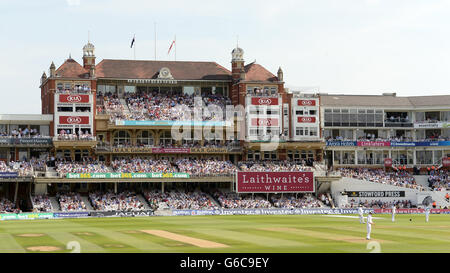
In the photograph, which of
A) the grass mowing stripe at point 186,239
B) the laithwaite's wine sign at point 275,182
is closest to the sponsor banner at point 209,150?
the laithwaite's wine sign at point 275,182

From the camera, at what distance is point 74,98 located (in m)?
64.6

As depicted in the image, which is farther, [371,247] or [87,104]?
[87,104]

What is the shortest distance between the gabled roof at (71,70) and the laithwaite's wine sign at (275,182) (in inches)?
785

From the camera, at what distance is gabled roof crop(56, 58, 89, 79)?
66.3 metres

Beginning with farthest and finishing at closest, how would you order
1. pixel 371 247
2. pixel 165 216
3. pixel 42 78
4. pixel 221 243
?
Answer: pixel 42 78, pixel 165 216, pixel 221 243, pixel 371 247

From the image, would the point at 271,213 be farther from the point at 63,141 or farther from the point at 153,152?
the point at 63,141

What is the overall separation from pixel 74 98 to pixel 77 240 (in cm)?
3585

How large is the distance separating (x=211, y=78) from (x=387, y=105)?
21120 mm

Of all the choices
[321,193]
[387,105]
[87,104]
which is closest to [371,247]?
[321,193]

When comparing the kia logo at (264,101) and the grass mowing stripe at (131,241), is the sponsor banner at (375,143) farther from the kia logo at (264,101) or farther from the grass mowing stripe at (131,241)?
the grass mowing stripe at (131,241)

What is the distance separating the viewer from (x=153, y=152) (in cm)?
6500

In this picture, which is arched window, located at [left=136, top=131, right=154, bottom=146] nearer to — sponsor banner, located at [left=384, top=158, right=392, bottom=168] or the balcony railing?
the balcony railing

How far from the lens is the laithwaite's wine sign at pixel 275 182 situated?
205 ft

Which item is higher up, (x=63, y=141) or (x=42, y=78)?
(x=42, y=78)
